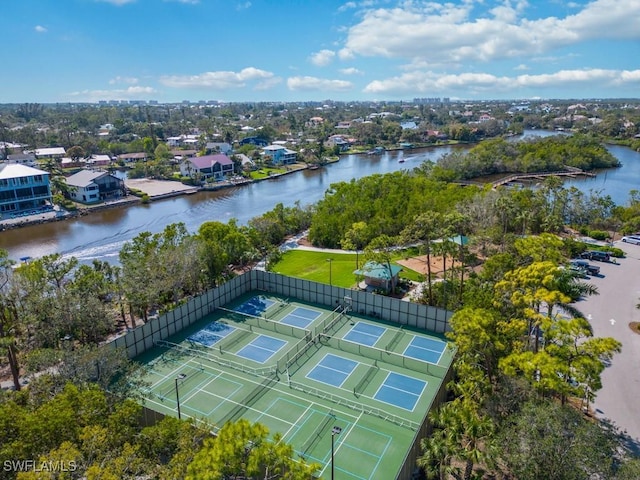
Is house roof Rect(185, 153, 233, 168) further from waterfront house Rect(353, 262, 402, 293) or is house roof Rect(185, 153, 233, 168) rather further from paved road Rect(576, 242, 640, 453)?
paved road Rect(576, 242, 640, 453)

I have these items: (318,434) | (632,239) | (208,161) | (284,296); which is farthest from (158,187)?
(632,239)

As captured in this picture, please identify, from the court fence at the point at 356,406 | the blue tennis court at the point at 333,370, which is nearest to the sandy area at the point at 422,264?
the blue tennis court at the point at 333,370

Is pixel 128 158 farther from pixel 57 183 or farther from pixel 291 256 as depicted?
pixel 291 256

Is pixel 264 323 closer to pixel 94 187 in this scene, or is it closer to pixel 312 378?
pixel 312 378

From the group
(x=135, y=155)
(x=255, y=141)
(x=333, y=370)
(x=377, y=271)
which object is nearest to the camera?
(x=333, y=370)

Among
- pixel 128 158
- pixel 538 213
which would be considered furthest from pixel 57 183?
pixel 538 213

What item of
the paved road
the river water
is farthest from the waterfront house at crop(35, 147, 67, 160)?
the paved road
